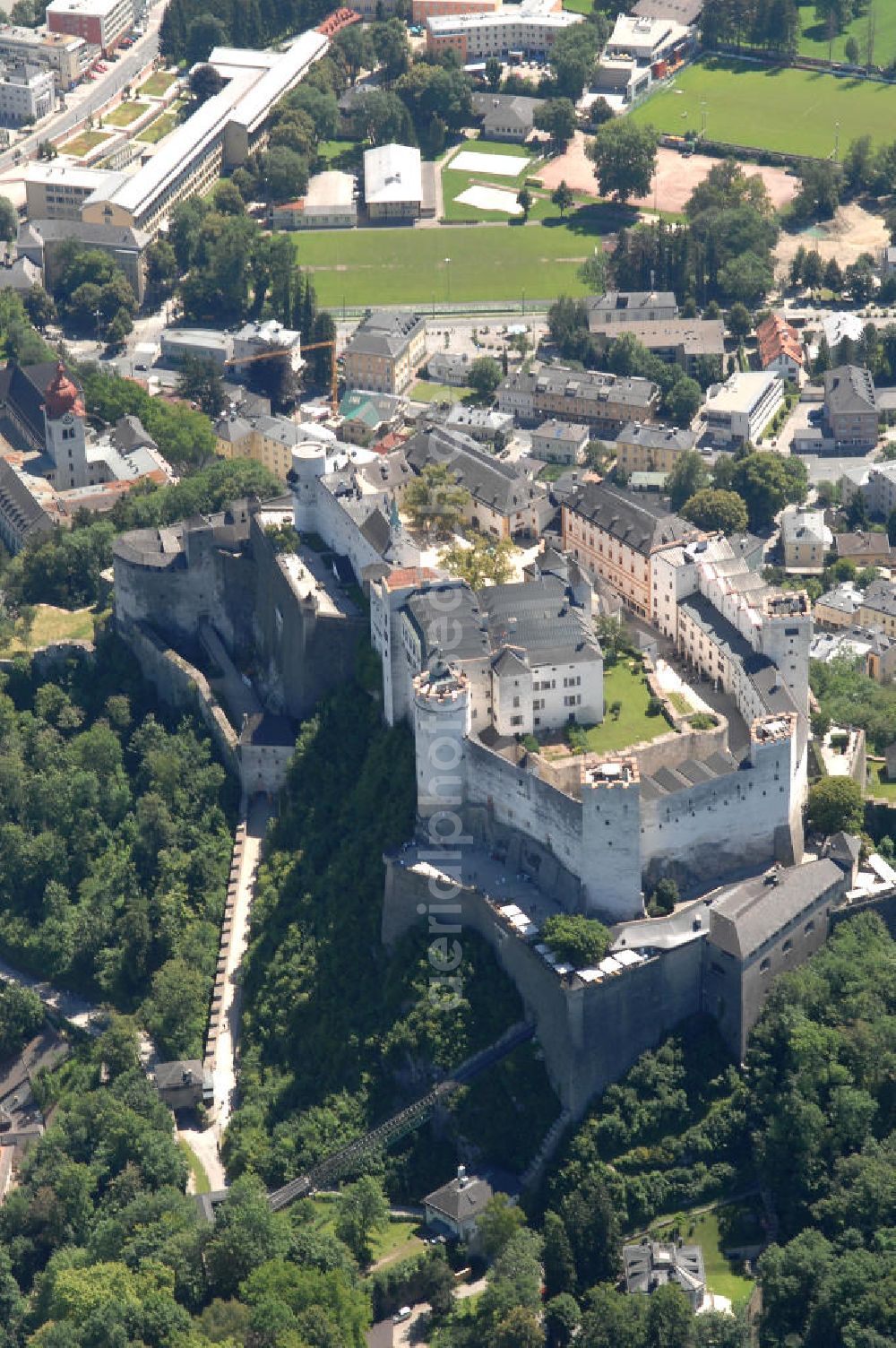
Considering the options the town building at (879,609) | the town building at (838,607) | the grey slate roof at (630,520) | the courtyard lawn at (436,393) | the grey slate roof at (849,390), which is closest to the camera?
the grey slate roof at (630,520)

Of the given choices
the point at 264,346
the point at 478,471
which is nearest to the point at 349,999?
the point at 478,471

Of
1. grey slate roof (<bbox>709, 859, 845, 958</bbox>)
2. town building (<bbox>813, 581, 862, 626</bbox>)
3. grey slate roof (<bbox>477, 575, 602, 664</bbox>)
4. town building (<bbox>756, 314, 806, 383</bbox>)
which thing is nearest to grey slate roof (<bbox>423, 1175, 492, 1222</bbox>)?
grey slate roof (<bbox>709, 859, 845, 958</bbox>)

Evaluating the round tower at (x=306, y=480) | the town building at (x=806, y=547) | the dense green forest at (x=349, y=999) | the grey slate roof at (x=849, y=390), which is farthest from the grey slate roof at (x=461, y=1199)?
the grey slate roof at (x=849, y=390)

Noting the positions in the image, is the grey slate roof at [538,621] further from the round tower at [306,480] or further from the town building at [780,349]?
the town building at [780,349]

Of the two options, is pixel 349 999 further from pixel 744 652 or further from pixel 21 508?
pixel 21 508

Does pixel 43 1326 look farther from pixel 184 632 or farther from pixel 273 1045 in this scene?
pixel 184 632

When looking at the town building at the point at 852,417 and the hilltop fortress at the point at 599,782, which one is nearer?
the hilltop fortress at the point at 599,782
